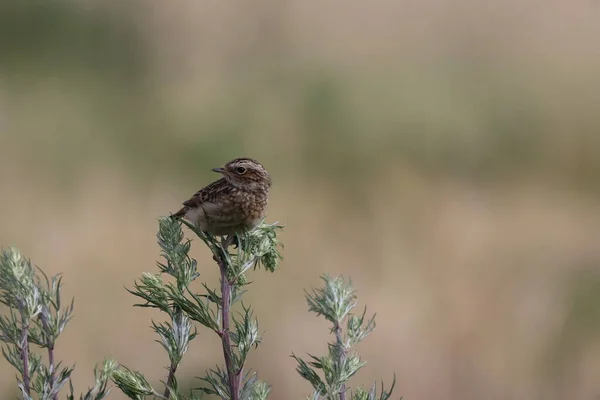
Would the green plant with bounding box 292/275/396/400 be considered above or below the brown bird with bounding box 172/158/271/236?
below

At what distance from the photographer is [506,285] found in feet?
21.5

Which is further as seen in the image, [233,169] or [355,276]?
[355,276]

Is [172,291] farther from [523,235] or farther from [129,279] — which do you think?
[523,235]

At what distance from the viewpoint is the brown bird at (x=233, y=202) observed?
7.86ft

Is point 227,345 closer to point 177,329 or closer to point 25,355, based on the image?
point 177,329

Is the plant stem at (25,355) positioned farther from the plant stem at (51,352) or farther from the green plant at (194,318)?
the green plant at (194,318)

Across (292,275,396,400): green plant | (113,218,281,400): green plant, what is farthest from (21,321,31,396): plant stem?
(292,275,396,400): green plant

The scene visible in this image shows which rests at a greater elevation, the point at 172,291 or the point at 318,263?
the point at 318,263

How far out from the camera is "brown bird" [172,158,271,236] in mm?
2396

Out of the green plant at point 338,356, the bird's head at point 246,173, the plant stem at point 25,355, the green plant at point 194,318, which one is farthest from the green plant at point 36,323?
the bird's head at point 246,173

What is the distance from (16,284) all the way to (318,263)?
497 centimetres

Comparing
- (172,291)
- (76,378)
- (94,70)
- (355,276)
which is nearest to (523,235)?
(355,276)

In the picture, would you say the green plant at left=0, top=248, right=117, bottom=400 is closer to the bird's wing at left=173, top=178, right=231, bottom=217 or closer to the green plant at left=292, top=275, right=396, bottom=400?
the green plant at left=292, top=275, right=396, bottom=400

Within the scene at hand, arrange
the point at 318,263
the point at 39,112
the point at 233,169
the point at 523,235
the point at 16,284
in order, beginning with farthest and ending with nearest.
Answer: the point at 39,112, the point at 523,235, the point at 318,263, the point at 233,169, the point at 16,284
